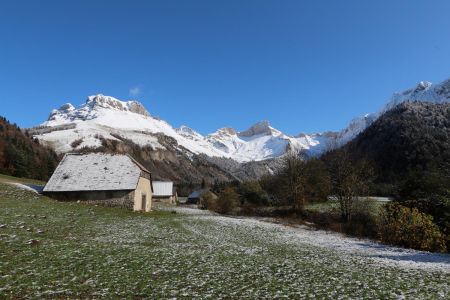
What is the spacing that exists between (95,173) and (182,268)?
139 ft

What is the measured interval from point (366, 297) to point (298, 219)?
52.3 meters

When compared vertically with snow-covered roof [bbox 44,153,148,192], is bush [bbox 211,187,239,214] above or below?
below

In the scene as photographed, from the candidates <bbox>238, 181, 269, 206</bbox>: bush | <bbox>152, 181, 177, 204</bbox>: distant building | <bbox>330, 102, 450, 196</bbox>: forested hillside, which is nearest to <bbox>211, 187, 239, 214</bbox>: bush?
<bbox>238, 181, 269, 206</bbox>: bush

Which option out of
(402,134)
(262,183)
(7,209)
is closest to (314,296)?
(7,209)

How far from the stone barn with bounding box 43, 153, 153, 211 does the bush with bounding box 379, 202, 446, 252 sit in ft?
114

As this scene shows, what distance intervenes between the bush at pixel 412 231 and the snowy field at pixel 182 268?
646cm

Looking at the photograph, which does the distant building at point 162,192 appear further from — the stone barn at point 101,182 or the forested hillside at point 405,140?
the forested hillside at point 405,140

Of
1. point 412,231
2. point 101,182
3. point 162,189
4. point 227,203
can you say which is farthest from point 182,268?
point 162,189

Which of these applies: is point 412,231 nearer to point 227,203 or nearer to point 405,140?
point 227,203

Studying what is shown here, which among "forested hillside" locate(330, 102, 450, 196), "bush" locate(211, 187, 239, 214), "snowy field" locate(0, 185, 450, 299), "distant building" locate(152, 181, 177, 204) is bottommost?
"snowy field" locate(0, 185, 450, 299)

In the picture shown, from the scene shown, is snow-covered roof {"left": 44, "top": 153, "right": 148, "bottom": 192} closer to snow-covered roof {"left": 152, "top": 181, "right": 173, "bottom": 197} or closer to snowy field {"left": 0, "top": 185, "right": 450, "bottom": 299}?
snowy field {"left": 0, "top": 185, "right": 450, "bottom": 299}

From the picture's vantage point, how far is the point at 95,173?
187 ft

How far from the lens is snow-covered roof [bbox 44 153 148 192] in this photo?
54062mm

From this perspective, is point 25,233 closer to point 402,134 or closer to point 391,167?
point 391,167
